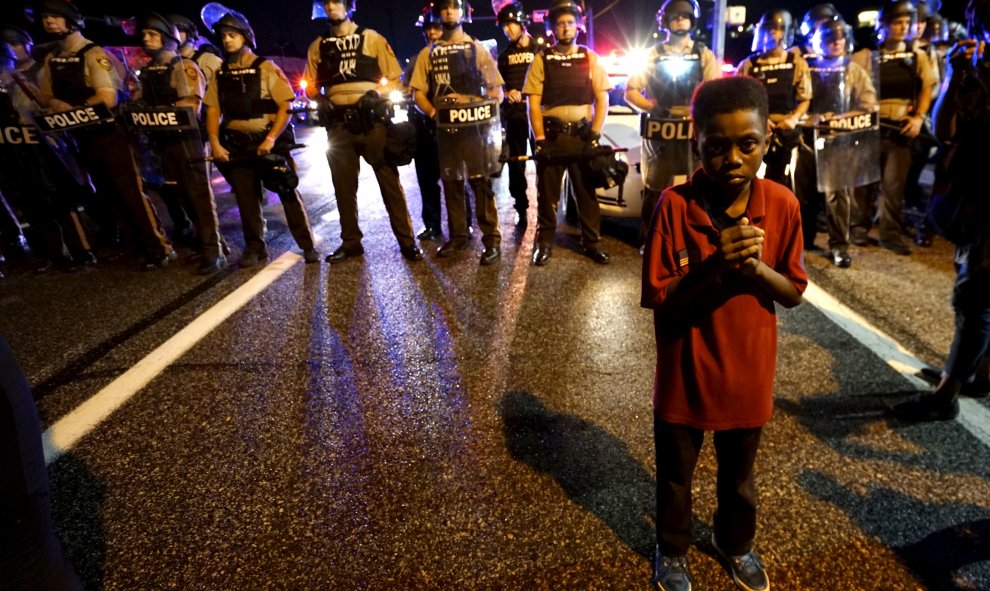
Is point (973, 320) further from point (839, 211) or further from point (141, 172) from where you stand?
point (141, 172)

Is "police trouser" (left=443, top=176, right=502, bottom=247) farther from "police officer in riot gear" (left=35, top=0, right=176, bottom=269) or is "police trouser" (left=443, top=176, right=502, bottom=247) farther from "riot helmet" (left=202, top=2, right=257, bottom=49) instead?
"police officer in riot gear" (left=35, top=0, right=176, bottom=269)

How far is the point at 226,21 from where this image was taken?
5.12 meters

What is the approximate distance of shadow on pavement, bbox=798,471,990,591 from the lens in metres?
1.96

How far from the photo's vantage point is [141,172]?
604 cm

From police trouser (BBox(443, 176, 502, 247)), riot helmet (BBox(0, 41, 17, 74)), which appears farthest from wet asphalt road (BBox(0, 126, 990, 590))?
riot helmet (BBox(0, 41, 17, 74))

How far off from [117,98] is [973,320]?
737 cm

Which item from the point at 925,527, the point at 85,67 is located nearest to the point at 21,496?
the point at 925,527

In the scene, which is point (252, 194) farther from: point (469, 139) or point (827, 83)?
point (827, 83)

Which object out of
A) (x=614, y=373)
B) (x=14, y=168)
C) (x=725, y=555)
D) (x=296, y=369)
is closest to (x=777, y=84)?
(x=614, y=373)

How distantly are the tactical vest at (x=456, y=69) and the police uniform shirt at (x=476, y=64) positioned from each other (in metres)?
0.03

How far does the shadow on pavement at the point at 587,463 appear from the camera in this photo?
2.29m

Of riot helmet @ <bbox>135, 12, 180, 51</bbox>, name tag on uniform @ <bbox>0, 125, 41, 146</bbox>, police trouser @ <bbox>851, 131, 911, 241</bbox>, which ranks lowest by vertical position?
police trouser @ <bbox>851, 131, 911, 241</bbox>

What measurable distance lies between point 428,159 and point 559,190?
186 cm

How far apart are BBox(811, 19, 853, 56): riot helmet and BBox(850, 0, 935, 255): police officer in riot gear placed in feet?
1.48
